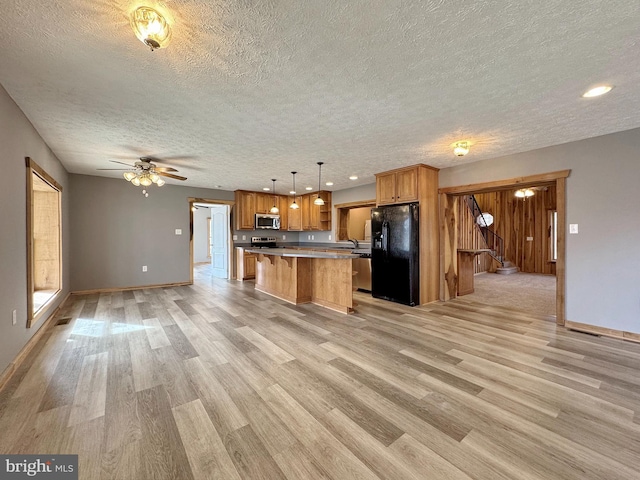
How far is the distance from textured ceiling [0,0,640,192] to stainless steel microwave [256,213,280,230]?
149 inches

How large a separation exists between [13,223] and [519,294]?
25.3ft

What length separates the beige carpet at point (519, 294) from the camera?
4.47 metres

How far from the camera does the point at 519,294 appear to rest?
17.7 feet

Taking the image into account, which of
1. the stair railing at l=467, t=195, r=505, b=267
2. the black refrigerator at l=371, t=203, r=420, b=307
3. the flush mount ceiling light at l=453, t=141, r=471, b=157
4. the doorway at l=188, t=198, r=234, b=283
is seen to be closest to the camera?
the flush mount ceiling light at l=453, t=141, r=471, b=157

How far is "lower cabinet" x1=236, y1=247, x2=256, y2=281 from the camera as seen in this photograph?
6.96 meters

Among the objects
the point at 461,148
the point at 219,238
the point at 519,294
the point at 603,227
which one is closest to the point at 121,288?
the point at 219,238

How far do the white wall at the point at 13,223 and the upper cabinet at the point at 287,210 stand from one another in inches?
165

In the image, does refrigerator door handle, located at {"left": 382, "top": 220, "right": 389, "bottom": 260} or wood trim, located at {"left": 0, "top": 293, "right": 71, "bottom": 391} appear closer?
wood trim, located at {"left": 0, "top": 293, "right": 71, "bottom": 391}

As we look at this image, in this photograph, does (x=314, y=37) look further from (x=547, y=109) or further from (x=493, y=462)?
(x=493, y=462)

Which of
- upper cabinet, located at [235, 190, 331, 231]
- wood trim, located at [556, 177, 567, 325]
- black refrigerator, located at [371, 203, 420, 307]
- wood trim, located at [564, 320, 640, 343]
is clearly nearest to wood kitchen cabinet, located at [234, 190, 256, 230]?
upper cabinet, located at [235, 190, 331, 231]

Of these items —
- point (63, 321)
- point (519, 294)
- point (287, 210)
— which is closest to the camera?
point (63, 321)

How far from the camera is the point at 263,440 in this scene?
1.53 m

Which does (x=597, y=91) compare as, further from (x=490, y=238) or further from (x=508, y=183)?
(x=490, y=238)

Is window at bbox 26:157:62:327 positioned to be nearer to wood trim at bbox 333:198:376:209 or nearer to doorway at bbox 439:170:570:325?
wood trim at bbox 333:198:376:209
